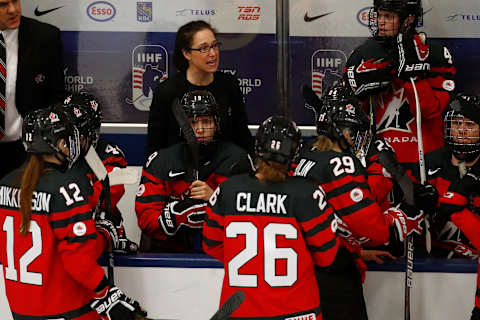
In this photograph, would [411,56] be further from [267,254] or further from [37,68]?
[37,68]

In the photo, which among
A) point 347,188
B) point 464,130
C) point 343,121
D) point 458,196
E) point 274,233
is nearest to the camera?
point 274,233

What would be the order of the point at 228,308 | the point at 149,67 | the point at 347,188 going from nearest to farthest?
the point at 228,308, the point at 347,188, the point at 149,67

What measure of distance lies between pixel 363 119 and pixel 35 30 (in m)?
2.06

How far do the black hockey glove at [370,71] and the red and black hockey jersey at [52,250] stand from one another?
1.68 metres

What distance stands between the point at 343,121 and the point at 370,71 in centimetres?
83

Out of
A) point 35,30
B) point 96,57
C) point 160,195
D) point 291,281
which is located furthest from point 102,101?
point 291,281

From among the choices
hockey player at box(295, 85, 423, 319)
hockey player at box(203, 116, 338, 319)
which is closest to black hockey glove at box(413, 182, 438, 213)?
hockey player at box(295, 85, 423, 319)

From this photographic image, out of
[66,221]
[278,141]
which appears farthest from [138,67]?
[278,141]

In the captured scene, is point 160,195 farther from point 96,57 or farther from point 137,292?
point 96,57

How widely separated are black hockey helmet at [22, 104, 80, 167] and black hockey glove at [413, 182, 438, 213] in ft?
4.82

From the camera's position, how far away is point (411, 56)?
14.7 feet

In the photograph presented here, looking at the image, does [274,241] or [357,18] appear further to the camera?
[357,18]

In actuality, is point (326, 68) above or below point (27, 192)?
above

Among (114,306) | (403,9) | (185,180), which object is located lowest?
(114,306)
